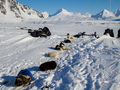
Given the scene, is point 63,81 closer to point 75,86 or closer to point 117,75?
point 75,86

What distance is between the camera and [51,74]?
11.8 feet

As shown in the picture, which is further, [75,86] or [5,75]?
[5,75]

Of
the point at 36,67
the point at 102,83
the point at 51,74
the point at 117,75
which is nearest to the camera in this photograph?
the point at 102,83

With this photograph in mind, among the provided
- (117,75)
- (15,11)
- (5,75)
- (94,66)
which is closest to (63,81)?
(94,66)

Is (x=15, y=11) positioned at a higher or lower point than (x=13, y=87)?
higher

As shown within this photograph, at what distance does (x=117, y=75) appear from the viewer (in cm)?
302

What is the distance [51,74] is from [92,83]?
141 centimetres

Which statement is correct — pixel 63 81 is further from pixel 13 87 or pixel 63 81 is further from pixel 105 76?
pixel 13 87

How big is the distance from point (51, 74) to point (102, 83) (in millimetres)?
1660

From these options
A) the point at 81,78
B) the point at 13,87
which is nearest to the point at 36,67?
the point at 13,87

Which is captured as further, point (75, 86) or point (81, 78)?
point (81, 78)

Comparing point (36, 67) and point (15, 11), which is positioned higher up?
point (15, 11)

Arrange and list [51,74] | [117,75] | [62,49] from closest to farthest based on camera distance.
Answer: [117,75]
[51,74]
[62,49]

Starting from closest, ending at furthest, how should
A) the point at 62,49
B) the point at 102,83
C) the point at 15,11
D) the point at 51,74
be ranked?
the point at 102,83
the point at 51,74
the point at 62,49
the point at 15,11
